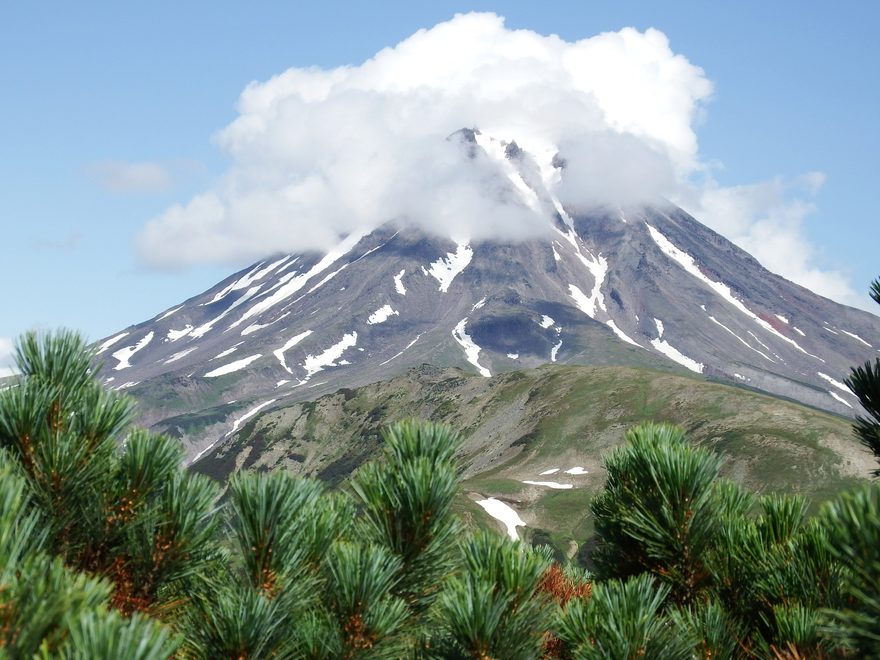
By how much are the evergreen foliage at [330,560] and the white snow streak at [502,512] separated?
137906 millimetres

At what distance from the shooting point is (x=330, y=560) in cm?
635

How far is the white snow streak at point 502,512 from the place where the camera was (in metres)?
144

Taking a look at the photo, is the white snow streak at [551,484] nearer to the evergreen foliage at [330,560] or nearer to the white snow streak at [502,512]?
the white snow streak at [502,512]

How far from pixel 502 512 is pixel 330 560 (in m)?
146

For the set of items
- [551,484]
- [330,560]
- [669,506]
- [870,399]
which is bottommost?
[330,560]

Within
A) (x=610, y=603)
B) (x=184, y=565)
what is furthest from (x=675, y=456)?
(x=184, y=565)

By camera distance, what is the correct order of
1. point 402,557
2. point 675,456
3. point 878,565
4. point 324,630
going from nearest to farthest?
point 878,565 → point 324,630 → point 402,557 → point 675,456

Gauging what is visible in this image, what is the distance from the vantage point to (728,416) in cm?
17825

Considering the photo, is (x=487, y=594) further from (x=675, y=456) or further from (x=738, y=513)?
(x=738, y=513)

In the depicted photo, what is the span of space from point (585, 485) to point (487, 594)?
16907 centimetres

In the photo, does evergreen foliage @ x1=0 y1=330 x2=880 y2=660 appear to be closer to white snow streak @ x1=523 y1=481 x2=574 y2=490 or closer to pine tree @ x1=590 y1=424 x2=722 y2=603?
pine tree @ x1=590 y1=424 x2=722 y2=603

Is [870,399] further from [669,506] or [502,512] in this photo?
[502,512]

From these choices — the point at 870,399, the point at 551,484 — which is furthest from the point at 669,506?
the point at 551,484

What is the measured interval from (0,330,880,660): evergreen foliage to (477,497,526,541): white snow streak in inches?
5429
